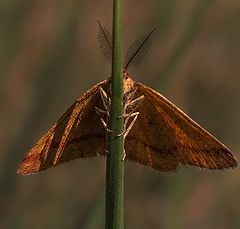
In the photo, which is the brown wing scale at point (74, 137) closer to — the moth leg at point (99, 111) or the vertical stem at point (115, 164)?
the moth leg at point (99, 111)

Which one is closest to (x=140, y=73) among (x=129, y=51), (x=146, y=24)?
(x=146, y=24)

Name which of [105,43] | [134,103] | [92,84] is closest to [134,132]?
[134,103]

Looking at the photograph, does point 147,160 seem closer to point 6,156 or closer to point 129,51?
point 129,51

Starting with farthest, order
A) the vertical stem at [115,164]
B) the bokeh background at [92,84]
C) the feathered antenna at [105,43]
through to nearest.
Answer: the bokeh background at [92,84]
the feathered antenna at [105,43]
the vertical stem at [115,164]

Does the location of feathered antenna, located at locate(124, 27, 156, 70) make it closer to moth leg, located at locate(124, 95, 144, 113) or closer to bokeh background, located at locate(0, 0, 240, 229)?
moth leg, located at locate(124, 95, 144, 113)

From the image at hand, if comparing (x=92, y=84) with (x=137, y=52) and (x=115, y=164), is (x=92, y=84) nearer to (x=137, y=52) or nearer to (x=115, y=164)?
(x=137, y=52)

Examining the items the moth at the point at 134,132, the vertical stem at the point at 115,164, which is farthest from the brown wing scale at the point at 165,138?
the vertical stem at the point at 115,164

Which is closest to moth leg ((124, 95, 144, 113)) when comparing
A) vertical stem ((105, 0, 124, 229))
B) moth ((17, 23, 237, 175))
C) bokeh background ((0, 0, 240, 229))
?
moth ((17, 23, 237, 175))
